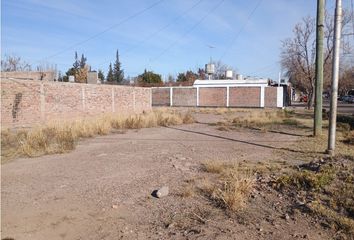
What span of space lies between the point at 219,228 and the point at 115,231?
56.9 inches

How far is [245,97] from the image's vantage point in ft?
174

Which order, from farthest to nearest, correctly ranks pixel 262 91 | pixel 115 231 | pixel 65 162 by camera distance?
pixel 262 91 → pixel 65 162 → pixel 115 231

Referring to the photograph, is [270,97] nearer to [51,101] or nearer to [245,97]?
[245,97]

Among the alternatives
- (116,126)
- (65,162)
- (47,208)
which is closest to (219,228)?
(47,208)

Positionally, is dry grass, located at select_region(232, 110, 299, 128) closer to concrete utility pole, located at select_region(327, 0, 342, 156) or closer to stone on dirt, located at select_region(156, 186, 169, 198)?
concrete utility pole, located at select_region(327, 0, 342, 156)

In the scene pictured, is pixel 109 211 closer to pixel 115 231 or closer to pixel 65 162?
pixel 115 231

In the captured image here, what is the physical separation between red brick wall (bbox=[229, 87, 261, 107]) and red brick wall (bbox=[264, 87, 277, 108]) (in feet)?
3.07

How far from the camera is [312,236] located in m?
4.91

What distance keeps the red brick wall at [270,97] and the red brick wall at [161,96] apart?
49.2 feet

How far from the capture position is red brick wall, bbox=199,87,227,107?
54.7 meters

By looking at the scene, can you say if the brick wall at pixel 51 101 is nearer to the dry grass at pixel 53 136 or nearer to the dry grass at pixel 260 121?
the dry grass at pixel 53 136

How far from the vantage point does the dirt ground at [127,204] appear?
204 inches

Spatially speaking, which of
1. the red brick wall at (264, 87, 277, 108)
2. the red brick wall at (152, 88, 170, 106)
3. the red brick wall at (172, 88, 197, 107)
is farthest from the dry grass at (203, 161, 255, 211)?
the red brick wall at (152, 88, 170, 106)

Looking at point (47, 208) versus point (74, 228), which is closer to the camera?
point (74, 228)
